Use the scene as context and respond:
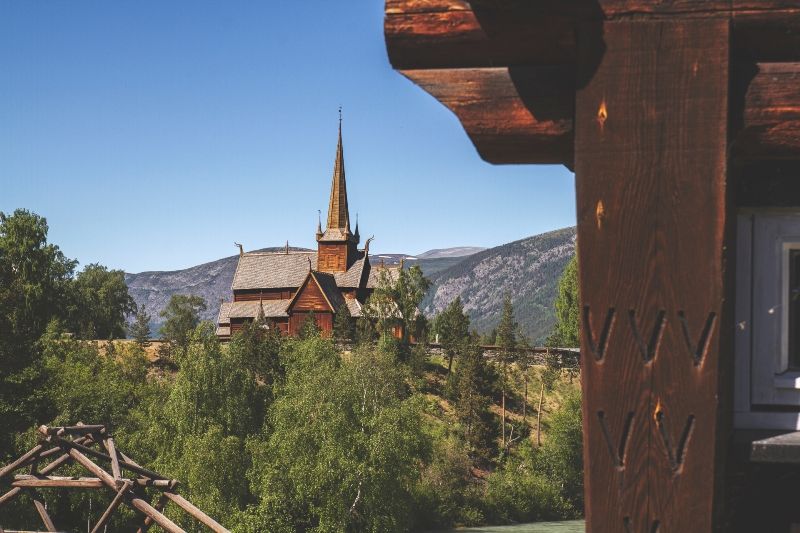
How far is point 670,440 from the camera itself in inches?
108

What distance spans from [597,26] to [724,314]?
88 cm

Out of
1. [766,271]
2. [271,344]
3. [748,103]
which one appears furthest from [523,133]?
[271,344]

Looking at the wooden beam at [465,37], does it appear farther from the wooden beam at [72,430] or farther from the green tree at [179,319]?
the green tree at [179,319]

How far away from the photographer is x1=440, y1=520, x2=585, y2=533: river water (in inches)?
1451

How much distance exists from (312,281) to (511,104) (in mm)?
51694

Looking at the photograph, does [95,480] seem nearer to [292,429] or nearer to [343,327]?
[292,429]

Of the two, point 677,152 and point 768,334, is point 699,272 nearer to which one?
point 677,152

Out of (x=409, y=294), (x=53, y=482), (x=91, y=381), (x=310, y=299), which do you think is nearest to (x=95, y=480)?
(x=53, y=482)

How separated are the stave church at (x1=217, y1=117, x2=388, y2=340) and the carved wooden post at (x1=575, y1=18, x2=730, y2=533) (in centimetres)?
5037

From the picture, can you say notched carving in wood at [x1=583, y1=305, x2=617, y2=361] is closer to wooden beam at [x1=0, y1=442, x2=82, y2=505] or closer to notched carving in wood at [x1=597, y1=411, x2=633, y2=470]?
notched carving in wood at [x1=597, y1=411, x2=633, y2=470]

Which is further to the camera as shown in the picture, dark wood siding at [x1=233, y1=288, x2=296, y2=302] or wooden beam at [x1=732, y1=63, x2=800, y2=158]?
dark wood siding at [x1=233, y1=288, x2=296, y2=302]

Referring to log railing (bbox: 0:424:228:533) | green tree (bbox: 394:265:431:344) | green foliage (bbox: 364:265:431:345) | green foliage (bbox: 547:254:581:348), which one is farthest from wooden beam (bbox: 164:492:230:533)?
green foliage (bbox: 547:254:581:348)

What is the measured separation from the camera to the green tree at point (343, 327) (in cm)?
5084

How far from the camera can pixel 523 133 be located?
3100mm
